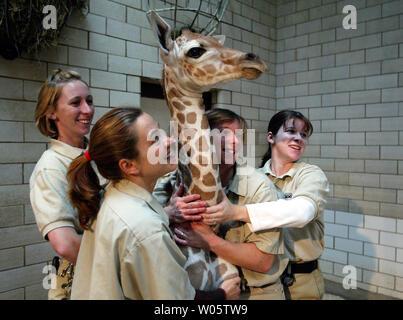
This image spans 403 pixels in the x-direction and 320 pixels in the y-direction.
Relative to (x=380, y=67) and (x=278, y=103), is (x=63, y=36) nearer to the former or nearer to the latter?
(x=278, y=103)

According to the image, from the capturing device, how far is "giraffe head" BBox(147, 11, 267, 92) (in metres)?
1.05

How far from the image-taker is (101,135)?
0.95 metres

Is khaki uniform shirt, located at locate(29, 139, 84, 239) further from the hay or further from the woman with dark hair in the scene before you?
the hay

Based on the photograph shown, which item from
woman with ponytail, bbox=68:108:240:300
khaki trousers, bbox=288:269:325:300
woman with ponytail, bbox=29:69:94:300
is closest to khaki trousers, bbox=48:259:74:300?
woman with ponytail, bbox=29:69:94:300

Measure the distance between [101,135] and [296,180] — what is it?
3.47 feet

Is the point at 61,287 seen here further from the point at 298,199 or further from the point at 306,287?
the point at 306,287

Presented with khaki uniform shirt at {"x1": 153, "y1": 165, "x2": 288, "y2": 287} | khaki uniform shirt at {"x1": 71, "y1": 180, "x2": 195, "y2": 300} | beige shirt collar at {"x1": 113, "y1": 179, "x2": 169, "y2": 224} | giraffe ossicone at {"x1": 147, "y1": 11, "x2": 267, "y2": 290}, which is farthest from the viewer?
khaki uniform shirt at {"x1": 153, "y1": 165, "x2": 288, "y2": 287}

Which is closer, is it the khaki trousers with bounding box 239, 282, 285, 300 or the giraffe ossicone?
the giraffe ossicone

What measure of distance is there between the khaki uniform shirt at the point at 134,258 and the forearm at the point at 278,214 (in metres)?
0.38

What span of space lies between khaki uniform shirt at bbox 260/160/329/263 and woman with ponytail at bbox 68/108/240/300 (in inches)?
23.1

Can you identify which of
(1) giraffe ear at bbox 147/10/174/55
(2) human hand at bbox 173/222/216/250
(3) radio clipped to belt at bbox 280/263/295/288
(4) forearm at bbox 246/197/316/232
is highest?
(1) giraffe ear at bbox 147/10/174/55

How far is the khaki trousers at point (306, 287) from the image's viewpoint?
161cm

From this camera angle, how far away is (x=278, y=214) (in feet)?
3.99

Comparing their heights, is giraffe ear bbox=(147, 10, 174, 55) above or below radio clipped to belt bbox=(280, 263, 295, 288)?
above
